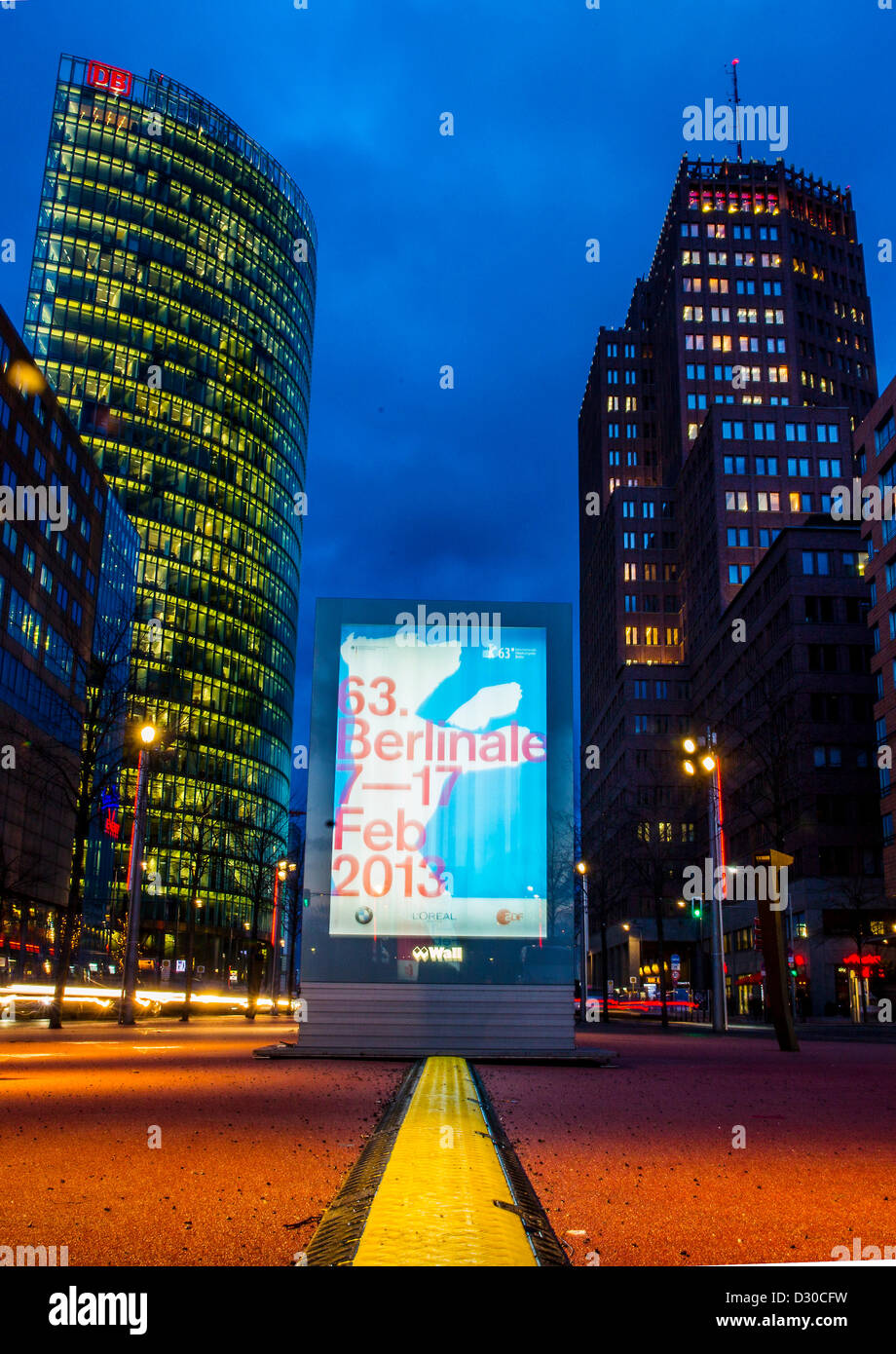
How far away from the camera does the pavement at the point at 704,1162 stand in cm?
482

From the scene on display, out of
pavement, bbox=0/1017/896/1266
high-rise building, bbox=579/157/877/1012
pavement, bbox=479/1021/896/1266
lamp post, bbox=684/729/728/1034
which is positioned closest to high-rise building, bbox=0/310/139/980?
lamp post, bbox=684/729/728/1034

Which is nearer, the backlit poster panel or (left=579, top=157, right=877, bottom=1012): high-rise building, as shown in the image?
the backlit poster panel

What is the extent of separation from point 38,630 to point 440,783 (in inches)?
2449

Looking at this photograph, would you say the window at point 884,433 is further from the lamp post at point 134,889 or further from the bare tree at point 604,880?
the lamp post at point 134,889

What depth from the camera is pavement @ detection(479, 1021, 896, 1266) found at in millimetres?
4816

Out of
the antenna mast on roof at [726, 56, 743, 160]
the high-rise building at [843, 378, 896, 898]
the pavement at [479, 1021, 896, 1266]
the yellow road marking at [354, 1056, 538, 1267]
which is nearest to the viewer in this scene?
the yellow road marking at [354, 1056, 538, 1267]

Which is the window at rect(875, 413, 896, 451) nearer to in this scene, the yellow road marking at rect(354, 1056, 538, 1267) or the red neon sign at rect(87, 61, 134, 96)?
the yellow road marking at rect(354, 1056, 538, 1267)

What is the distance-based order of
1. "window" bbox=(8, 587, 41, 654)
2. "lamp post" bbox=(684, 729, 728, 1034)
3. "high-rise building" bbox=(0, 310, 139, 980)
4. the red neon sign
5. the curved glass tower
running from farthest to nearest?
1. the red neon sign
2. the curved glass tower
3. "window" bbox=(8, 587, 41, 654)
4. "high-rise building" bbox=(0, 310, 139, 980)
5. "lamp post" bbox=(684, 729, 728, 1034)

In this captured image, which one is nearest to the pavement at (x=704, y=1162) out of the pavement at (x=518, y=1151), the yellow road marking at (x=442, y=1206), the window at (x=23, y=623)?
the pavement at (x=518, y=1151)

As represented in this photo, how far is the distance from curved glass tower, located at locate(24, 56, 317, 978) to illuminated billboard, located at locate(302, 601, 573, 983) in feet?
286

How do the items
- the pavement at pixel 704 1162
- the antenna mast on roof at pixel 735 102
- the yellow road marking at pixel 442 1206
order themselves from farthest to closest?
1. the antenna mast on roof at pixel 735 102
2. the pavement at pixel 704 1162
3. the yellow road marking at pixel 442 1206

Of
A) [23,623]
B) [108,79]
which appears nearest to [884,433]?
[23,623]

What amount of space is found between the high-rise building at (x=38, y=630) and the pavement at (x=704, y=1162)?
4704cm

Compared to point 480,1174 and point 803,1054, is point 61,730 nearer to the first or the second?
point 803,1054
